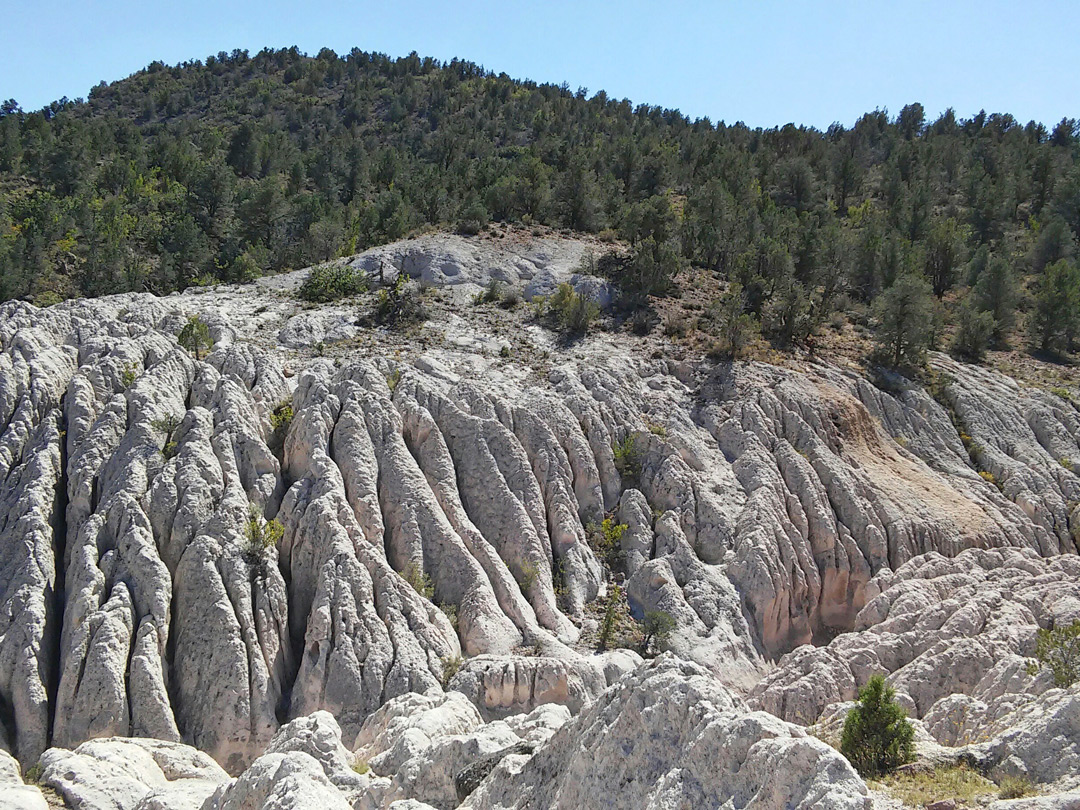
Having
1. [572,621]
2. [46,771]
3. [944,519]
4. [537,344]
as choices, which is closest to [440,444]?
[572,621]

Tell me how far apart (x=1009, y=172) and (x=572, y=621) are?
67856mm

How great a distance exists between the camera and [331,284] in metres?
38.3

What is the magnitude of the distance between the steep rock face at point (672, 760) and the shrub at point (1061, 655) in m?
9.38

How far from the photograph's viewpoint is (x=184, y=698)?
20.7m

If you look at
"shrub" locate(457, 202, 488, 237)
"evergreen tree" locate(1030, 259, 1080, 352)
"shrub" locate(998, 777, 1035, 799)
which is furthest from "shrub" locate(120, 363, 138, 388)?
"evergreen tree" locate(1030, 259, 1080, 352)

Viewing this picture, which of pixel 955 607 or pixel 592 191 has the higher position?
pixel 592 191

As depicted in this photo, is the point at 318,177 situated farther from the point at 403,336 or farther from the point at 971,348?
the point at 971,348

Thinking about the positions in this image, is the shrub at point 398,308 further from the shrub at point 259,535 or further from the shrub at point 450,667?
the shrub at point 450,667

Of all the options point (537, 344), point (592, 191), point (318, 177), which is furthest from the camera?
point (318, 177)

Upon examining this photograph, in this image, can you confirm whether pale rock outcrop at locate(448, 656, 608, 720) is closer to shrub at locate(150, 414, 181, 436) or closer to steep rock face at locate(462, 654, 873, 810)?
steep rock face at locate(462, 654, 873, 810)

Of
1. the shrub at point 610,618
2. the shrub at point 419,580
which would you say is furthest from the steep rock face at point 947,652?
the shrub at point 419,580

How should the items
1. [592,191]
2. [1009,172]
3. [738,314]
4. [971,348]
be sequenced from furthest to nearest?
[1009,172]
[592,191]
[971,348]
[738,314]

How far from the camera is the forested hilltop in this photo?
148 ft

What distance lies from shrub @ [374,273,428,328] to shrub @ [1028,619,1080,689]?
24.2m
